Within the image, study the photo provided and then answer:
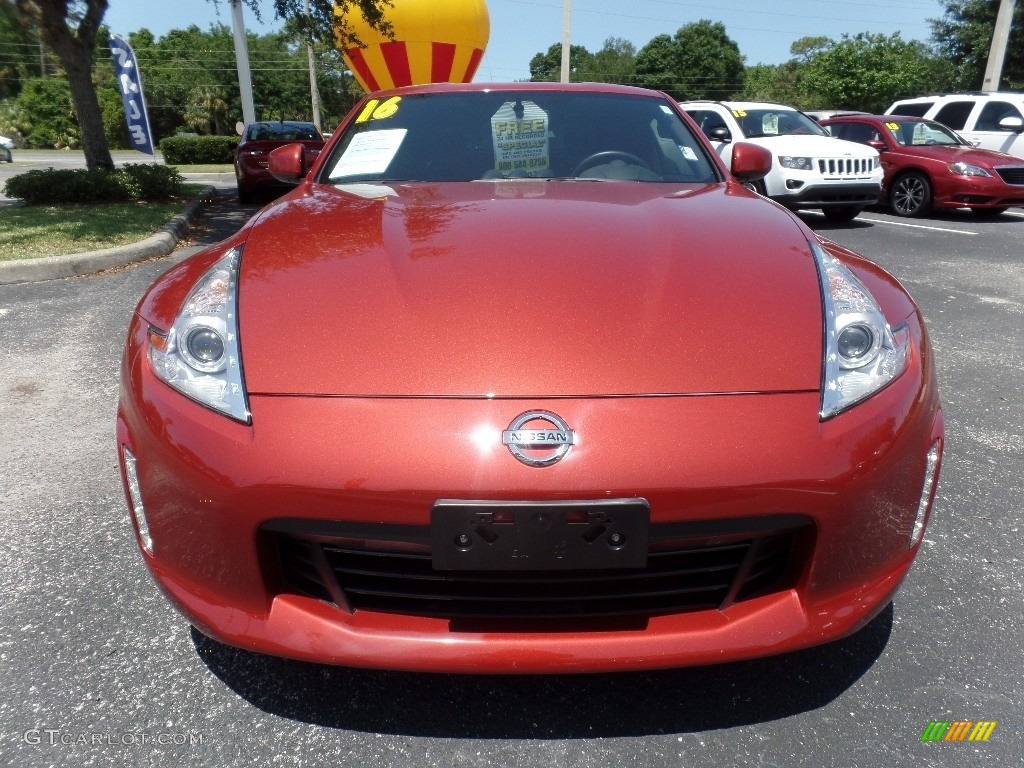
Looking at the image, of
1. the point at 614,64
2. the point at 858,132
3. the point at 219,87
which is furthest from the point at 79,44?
the point at 614,64

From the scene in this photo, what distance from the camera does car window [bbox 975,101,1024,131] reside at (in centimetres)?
1080

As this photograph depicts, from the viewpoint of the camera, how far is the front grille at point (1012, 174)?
8.89 m

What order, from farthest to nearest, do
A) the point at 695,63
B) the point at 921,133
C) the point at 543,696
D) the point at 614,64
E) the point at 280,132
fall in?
the point at 614,64 → the point at 695,63 → the point at 280,132 → the point at 921,133 → the point at 543,696

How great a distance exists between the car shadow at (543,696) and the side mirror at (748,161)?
72.6 inches

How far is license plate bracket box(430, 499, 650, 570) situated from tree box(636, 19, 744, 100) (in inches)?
2786

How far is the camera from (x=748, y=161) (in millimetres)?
2826

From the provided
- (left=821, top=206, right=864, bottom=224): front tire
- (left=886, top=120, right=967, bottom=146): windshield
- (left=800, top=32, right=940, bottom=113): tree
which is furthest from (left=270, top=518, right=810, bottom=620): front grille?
(left=800, top=32, right=940, bottom=113): tree

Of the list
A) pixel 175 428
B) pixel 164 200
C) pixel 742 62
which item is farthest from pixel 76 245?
pixel 742 62

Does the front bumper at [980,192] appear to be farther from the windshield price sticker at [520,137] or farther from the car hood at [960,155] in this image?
the windshield price sticker at [520,137]

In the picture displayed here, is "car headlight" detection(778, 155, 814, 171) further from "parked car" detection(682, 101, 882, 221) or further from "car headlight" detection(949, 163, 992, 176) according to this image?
"car headlight" detection(949, 163, 992, 176)

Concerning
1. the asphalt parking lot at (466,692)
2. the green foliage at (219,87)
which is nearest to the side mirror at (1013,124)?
the asphalt parking lot at (466,692)

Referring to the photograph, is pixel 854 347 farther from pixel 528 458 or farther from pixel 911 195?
pixel 911 195

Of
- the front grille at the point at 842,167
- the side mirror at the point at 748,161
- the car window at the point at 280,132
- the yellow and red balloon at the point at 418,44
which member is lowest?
the front grille at the point at 842,167

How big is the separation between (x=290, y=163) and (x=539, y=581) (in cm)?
221
